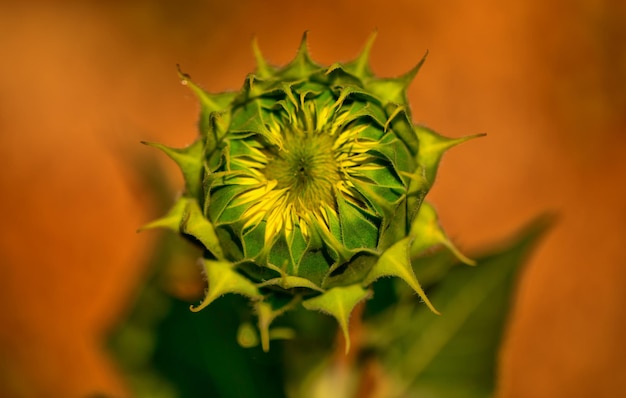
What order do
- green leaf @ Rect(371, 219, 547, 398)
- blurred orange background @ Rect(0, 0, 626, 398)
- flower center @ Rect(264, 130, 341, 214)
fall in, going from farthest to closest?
1. blurred orange background @ Rect(0, 0, 626, 398)
2. green leaf @ Rect(371, 219, 547, 398)
3. flower center @ Rect(264, 130, 341, 214)

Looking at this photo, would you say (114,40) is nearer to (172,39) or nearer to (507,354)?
(172,39)

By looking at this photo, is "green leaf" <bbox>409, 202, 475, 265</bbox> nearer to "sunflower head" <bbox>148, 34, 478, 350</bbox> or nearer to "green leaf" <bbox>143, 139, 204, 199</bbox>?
"sunflower head" <bbox>148, 34, 478, 350</bbox>

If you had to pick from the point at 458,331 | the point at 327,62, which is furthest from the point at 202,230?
the point at 327,62

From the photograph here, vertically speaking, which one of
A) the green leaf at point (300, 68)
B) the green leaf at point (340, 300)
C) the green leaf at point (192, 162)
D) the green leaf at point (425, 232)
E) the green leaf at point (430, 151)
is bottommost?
the green leaf at point (340, 300)

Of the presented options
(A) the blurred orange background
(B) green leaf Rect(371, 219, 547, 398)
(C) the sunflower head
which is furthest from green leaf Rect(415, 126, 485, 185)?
(A) the blurred orange background

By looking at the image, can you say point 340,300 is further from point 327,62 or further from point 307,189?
point 327,62

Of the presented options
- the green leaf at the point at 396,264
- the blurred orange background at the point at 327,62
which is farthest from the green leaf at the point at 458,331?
the green leaf at the point at 396,264

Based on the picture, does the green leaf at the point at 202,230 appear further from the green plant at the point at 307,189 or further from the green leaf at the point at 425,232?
the green leaf at the point at 425,232
